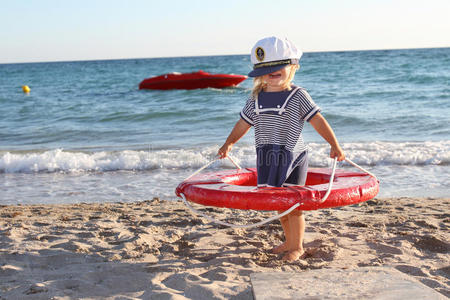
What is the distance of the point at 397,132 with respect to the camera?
9438 millimetres

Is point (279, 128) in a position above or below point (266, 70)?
below

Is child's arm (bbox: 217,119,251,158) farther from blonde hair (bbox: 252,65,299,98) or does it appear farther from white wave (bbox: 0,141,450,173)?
white wave (bbox: 0,141,450,173)

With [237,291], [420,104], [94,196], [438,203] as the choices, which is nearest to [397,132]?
[420,104]

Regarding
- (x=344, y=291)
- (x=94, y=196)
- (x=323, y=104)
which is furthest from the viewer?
(x=323, y=104)

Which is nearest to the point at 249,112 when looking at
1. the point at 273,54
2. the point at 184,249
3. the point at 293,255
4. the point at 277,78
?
the point at 277,78

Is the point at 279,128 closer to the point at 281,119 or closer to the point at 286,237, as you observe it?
the point at 281,119

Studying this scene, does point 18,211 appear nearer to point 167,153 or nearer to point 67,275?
point 67,275

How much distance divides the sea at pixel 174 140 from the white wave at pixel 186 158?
0.02 metres

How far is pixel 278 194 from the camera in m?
2.76

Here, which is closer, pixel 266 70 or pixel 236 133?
pixel 266 70

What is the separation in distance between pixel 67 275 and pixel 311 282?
1480 millimetres

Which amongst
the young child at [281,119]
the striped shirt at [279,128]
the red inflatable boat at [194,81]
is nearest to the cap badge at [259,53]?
the young child at [281,119]

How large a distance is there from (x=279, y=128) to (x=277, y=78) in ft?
0.99

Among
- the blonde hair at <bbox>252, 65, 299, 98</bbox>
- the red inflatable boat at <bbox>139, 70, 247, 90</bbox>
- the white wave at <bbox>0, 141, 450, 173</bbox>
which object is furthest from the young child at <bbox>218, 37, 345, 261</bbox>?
the red inflatable boat at <bbox>139, 70, 247, 90</bbox>
